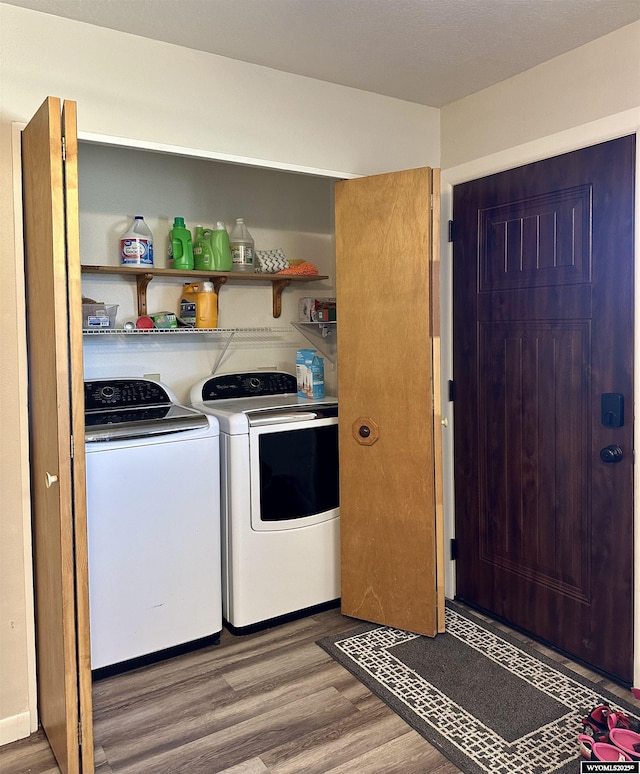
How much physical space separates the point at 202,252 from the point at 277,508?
1255 millimetres

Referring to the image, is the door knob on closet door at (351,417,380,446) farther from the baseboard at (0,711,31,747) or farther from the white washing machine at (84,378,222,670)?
the baseboard at (0,711,31,747)

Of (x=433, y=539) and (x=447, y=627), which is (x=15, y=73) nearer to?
(x=433, y=539)

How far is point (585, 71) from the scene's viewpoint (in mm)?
2346

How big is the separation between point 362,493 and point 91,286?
155 cm

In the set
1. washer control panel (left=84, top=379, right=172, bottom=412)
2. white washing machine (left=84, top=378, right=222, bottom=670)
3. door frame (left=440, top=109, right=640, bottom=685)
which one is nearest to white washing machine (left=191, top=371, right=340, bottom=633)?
white washing machine (left=84, top=378, right=222, bottom=670)

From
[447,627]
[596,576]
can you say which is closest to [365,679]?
[447,627]

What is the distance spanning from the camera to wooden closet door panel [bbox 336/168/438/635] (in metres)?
2.58

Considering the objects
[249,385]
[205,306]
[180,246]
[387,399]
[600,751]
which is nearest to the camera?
[600,751]

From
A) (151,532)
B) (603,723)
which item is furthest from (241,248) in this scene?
(603,723)

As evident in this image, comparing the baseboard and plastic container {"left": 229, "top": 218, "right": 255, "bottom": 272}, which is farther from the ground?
plastic container {"left": 229, "top": 218, "right": 255, "bottom": 272}

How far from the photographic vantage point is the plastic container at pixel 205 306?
3.04m

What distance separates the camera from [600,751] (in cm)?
183

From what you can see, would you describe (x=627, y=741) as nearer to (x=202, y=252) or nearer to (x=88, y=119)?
(x=202, y=252)

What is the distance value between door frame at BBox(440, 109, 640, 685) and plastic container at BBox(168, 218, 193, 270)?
1.20 metres
